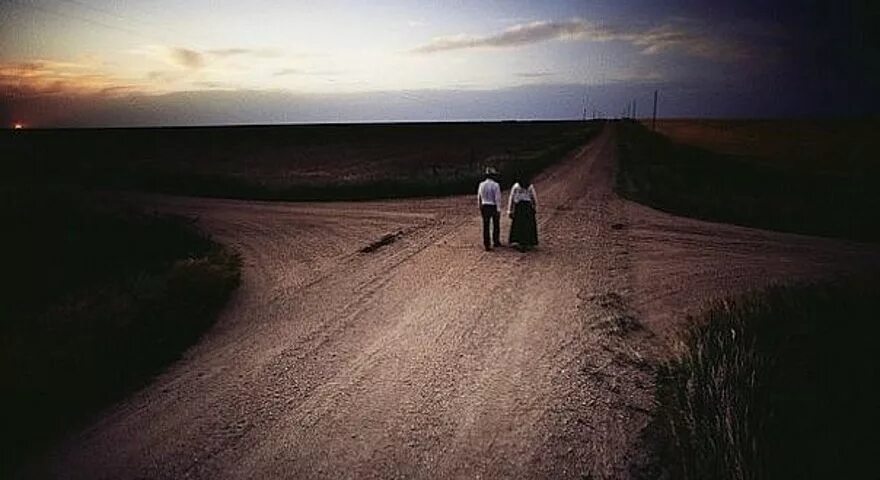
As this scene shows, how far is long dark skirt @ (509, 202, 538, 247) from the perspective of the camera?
41.7ft

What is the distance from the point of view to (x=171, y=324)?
27.0 feet

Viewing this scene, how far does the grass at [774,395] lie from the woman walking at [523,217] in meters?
5.30

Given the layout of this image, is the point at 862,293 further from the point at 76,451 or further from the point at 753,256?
the point at 76,451

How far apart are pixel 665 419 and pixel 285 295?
6.97 m

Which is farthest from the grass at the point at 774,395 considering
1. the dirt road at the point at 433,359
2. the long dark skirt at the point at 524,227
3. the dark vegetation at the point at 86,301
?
the dark vegetation at the point at 86,301

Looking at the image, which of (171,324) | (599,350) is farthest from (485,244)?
(171,324)

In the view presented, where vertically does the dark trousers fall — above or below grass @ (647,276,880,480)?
above

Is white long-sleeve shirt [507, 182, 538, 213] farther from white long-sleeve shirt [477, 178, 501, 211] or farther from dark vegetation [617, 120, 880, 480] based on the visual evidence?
dark vegetation [617, 120, 880, 480]

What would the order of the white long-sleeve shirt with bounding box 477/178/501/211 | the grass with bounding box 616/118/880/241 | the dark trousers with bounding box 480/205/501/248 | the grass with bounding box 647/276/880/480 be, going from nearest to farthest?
1. the grass with bounding box 647/276/880/480
2. the white long-sleeve shirt with bounding box 477/178/501/211
3. the dark trousers with bounding box 480/205/501/248
4. the grass with bounding box 616/118/880/241

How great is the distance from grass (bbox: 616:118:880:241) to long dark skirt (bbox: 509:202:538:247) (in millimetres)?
7082

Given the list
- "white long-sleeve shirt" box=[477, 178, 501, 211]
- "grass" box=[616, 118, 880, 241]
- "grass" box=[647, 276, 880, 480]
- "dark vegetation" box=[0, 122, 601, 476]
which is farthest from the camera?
"grass" box=[616, 118, 880, 241]

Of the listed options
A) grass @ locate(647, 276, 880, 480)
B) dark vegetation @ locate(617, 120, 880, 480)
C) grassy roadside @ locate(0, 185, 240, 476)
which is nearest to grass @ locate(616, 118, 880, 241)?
dark vegetation @ locate(617, 120, 880, 480)

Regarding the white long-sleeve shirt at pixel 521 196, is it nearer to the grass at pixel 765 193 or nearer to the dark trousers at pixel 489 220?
the dark trousers at pixel 489 220

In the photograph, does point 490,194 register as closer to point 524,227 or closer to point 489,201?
point 489,201
